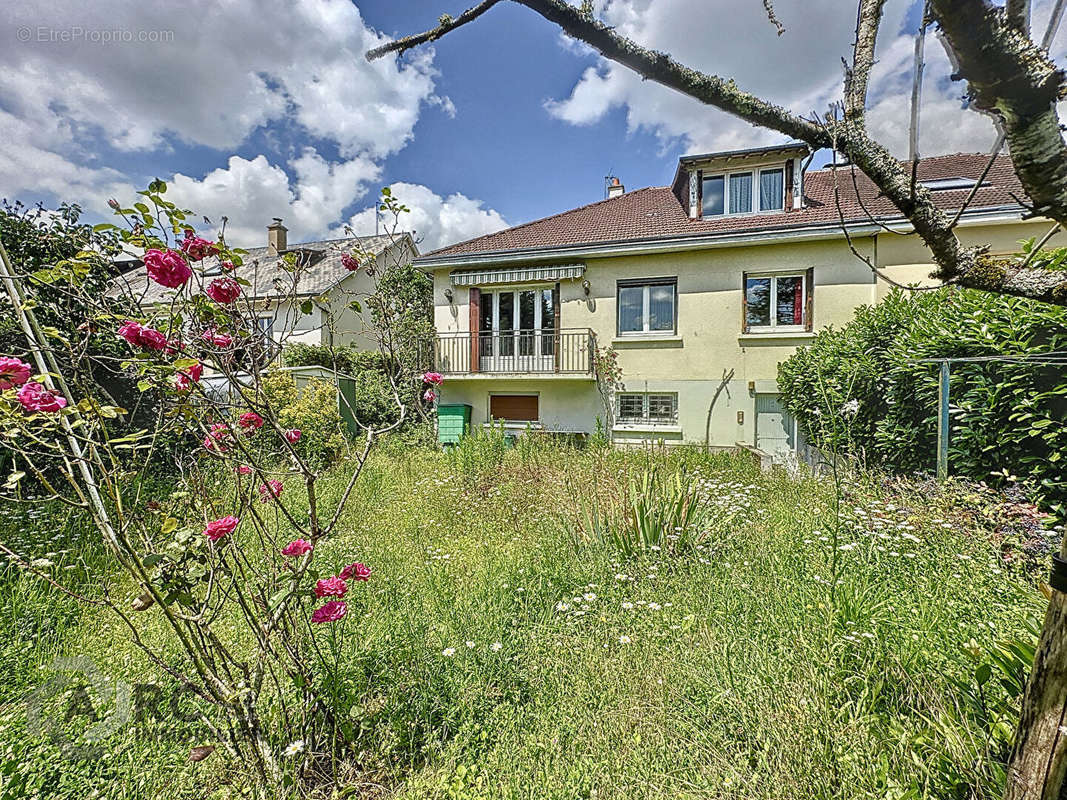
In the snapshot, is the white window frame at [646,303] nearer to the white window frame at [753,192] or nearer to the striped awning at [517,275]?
the striped awning at [517,275]

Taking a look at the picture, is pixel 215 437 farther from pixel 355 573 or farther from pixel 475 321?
pixel 475 321

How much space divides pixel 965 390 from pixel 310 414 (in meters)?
9.15

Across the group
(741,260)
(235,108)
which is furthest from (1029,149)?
(741,260)

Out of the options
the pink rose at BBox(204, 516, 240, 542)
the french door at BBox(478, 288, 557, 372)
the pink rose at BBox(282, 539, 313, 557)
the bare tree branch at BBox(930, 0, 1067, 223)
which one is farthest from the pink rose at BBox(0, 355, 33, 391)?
the french door at BBox(478, 288, 557, 372)

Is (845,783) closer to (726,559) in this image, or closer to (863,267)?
(726,559)

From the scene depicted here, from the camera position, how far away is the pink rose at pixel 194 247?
187 centimetres

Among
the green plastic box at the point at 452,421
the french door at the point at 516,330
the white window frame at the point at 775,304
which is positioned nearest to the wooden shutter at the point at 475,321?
the french door at the point at 516,330

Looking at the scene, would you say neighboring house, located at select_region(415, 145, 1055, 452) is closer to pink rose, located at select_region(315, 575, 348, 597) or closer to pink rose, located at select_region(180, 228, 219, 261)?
pink rose, located at select_region(315, 575, 348, 597)

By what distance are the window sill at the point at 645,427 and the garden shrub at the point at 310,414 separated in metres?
→ 6.15

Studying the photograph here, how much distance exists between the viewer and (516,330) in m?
11.3

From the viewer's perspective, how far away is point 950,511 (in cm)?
366

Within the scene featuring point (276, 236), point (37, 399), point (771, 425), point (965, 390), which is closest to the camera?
point (37, 399)

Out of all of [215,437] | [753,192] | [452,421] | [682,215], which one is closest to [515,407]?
[452,421]

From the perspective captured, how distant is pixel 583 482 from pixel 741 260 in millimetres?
7099
